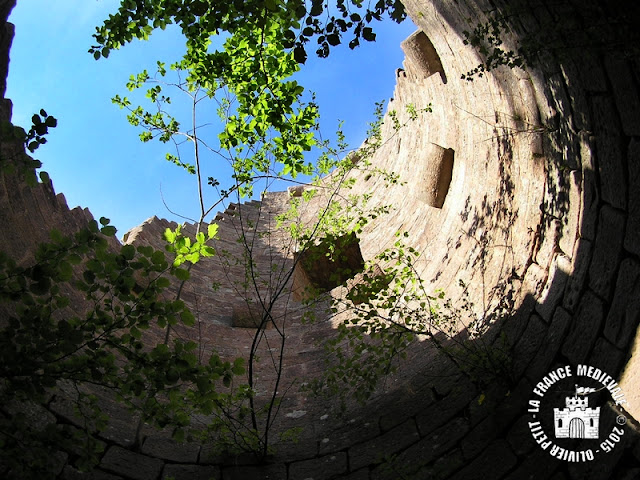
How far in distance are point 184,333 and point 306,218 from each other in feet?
17.7

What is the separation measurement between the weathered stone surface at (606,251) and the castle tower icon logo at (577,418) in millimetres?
621

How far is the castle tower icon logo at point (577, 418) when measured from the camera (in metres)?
3.10

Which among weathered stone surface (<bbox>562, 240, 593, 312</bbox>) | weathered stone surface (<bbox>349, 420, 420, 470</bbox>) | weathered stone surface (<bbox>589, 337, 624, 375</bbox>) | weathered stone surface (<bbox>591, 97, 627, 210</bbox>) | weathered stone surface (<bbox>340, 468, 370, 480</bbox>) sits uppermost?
weathered stone surface (<bbox>591, 97, 627, 210</bbox>)

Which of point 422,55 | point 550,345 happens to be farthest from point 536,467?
point 422,55

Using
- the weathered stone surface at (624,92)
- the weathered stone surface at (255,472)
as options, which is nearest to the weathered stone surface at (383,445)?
the weathered stone surface at (255,472)

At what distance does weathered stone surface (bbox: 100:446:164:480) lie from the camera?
3.87m

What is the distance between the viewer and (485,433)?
142 inches

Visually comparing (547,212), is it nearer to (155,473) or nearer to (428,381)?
(428,381)

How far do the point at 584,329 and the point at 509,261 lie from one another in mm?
1483

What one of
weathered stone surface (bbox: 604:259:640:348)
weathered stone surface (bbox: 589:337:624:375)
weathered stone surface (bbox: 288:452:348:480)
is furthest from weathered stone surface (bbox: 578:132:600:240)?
weathered stone surface (bbox: 288:452:348:480)

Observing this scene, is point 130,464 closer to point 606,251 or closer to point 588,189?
point 606,251

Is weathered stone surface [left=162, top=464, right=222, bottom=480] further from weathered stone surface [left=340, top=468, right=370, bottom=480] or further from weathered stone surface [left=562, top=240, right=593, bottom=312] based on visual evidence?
weathered stone surface [left=562, top=240, right=593, bottom=312]

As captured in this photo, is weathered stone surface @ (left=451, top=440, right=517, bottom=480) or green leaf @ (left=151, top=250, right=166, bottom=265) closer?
green leaf @ (left=151, top=250, right=166, bottom=265)

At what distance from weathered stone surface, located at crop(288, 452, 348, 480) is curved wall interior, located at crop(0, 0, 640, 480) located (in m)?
0.01
